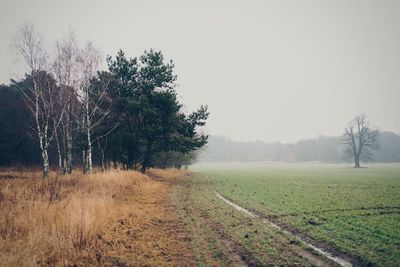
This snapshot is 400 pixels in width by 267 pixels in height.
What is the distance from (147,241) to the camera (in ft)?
25.2

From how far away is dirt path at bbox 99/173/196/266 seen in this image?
244 inches

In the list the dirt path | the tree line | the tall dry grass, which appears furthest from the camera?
the tree line

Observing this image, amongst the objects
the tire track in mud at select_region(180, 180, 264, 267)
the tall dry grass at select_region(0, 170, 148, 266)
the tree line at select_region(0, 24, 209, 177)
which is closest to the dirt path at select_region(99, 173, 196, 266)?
the tall dry grass at select_region(0, 170, 148, 266)

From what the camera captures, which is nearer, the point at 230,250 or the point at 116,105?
the point at 230,250

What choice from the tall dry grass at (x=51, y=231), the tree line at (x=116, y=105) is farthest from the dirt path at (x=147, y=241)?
the tree line at (x=116, y=105)

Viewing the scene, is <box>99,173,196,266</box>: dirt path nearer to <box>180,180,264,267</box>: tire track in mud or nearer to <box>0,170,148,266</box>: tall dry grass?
<box>0,170,148,266</box>: tall dry grass

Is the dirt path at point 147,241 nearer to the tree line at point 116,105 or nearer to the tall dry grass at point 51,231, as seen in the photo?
the tall dry grass at point 51,231

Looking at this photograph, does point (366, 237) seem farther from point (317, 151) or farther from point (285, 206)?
point (317, 151)

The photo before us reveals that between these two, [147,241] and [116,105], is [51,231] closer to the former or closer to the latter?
[147,241]

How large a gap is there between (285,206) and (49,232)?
1078 cm

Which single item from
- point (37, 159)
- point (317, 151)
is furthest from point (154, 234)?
point (317, 151)

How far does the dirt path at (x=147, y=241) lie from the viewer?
20.3ft

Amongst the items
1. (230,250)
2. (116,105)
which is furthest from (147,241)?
(116,105)

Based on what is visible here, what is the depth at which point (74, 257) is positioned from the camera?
19.4 feet
